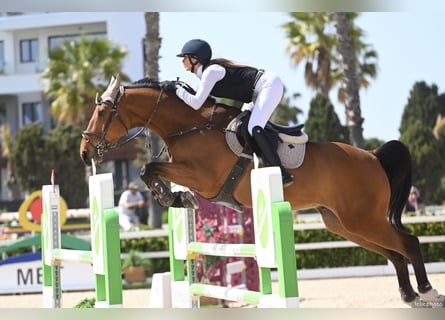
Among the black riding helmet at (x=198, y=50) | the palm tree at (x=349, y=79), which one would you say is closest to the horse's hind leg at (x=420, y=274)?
the black riding helmet at (x=198, y=50)

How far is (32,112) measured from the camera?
31.2m

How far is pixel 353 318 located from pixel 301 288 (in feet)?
16.2

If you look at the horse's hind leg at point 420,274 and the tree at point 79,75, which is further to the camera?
the tree at point 79,75

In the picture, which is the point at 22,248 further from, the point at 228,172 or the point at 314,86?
the point at 314,86

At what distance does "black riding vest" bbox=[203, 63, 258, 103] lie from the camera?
445cm

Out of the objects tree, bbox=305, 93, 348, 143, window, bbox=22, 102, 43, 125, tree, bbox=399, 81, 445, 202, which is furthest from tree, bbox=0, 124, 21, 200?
tree, bbox=399, 81, 445, 202

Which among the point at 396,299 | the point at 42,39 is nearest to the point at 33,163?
the point at 42,39

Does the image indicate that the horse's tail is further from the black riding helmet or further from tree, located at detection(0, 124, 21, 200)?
tree, located at detection(0, 124, 21, 200)

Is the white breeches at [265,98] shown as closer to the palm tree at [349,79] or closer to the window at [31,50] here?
the palm tree at [349,79]

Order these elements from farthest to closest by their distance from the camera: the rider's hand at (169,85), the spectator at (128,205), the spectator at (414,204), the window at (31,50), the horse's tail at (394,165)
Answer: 1. the window at (31,50)
2. the spectator at (414,204)
3. the spectator at (128,205)
4. the horse's tail at (394,165)
5. the rider's hand at (169,85)

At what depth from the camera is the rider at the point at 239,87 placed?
441cm

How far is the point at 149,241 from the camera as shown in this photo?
32.8 feet

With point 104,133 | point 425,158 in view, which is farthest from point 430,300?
point 425,158

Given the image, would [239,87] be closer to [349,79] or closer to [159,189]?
[159,189]
